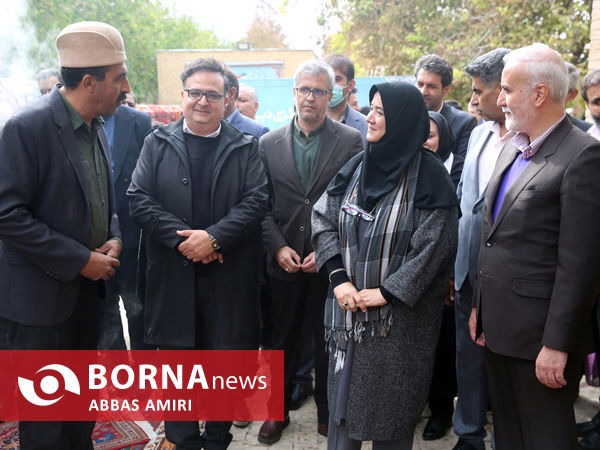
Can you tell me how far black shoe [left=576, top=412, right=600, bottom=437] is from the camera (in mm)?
3533

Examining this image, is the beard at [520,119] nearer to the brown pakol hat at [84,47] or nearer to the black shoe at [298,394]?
the brown pakol hat at [84,47]

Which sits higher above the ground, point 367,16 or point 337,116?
point 367,16

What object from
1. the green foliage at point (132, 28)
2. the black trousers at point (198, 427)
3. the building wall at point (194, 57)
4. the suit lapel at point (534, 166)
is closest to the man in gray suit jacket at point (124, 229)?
the black trousers at point (198, 427)

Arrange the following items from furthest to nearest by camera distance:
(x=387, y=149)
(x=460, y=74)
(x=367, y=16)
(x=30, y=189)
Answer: (x=367, y=16)
(x=460, y=74)
(x=387, y=149)
(x=30, y=189)

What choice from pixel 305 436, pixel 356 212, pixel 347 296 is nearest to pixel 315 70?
pixel 356 212

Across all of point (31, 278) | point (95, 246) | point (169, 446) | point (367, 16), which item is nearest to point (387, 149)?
point (95, 246)

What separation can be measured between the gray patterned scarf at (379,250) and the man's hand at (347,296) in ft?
0.16

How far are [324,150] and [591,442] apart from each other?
2.65 metres

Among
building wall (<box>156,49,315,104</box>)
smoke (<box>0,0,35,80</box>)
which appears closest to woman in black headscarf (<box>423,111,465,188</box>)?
smoke (<box>0,0,35,80</box>)

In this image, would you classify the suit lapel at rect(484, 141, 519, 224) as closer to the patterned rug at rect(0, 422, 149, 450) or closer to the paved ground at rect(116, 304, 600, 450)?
the paved ground at rect(116, 304, 600, 450)

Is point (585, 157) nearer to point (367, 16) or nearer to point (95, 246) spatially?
point (95, 246)

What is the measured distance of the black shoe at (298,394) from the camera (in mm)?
3914

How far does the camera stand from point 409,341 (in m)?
2.54

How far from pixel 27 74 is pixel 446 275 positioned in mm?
11118
